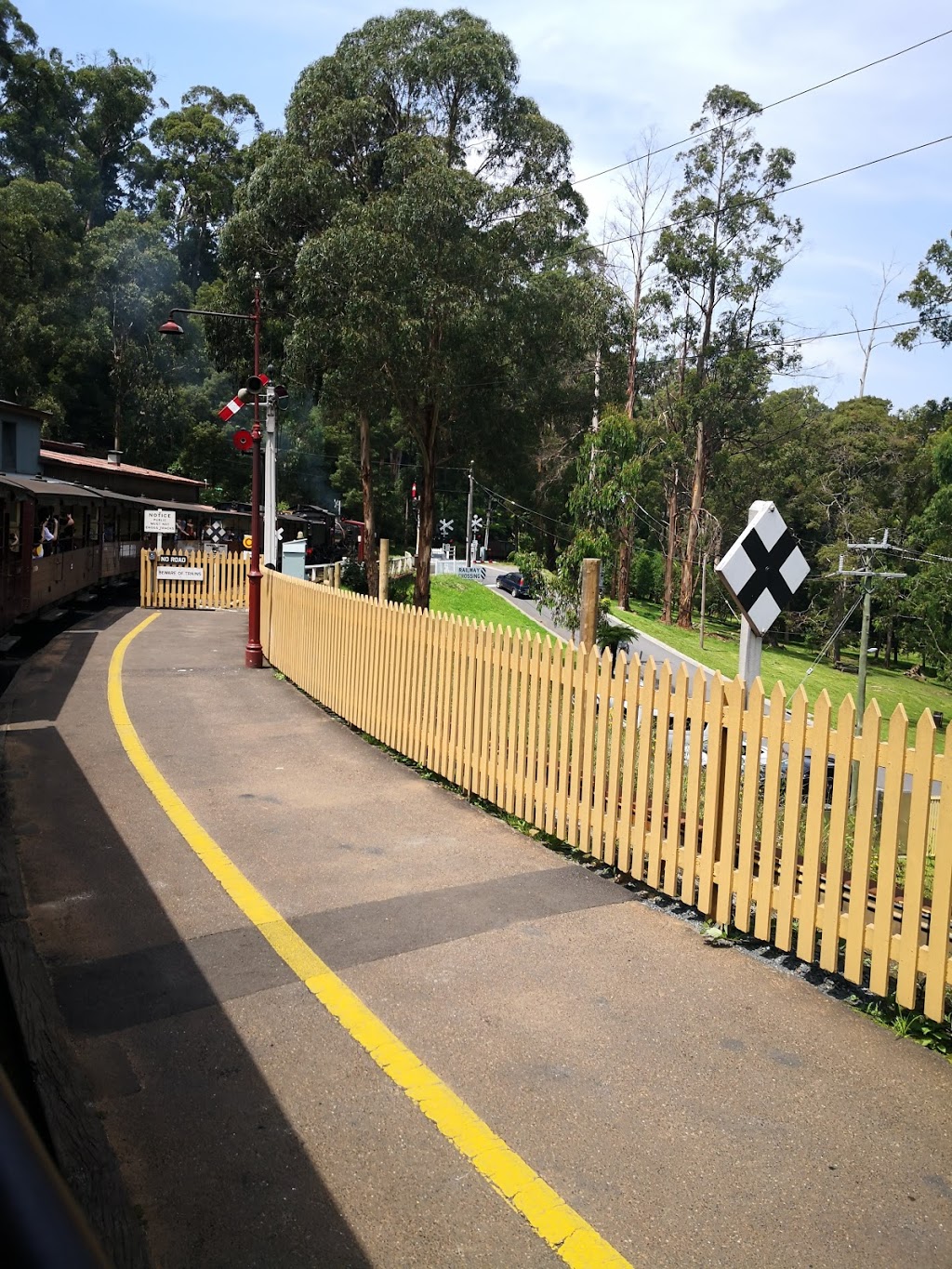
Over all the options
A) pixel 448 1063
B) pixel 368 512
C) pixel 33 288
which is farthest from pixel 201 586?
pixel 33 288

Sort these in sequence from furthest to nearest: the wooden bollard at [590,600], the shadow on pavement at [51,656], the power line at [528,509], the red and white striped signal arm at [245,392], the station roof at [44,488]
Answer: the power line at [528,509], the station roof at [44,488], the red and white striped signal arm at [245,392], the shadow on pavement at [51,656], the wooden bollard at [590,600]

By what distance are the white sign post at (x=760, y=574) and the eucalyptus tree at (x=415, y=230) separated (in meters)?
21.3

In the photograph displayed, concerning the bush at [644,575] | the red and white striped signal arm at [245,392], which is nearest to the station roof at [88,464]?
the red and white striped signal arm at [245,392]

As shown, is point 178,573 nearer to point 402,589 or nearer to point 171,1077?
point 402,589

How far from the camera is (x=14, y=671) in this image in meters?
12.9

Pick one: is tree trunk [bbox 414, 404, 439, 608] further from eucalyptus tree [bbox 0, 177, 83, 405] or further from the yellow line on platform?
eucalyptus tree [bbox 0, 177, 83, 405]

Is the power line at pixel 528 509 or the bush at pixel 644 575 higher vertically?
the power line at pixel 528 509

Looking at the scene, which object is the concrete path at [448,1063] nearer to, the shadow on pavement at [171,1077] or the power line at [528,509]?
the shadow on pavement at [171,1077]

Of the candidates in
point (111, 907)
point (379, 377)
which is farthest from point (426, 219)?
point (111, 907)

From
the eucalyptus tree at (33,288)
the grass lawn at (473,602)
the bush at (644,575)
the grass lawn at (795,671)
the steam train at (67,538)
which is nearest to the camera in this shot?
the steam train at (67,538)

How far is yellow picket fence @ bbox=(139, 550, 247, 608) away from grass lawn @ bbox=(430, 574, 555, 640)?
12613 mm

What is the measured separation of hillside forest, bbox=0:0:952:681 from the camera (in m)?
26.2

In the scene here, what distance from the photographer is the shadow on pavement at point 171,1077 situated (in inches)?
116

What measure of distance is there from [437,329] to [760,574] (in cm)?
2208
